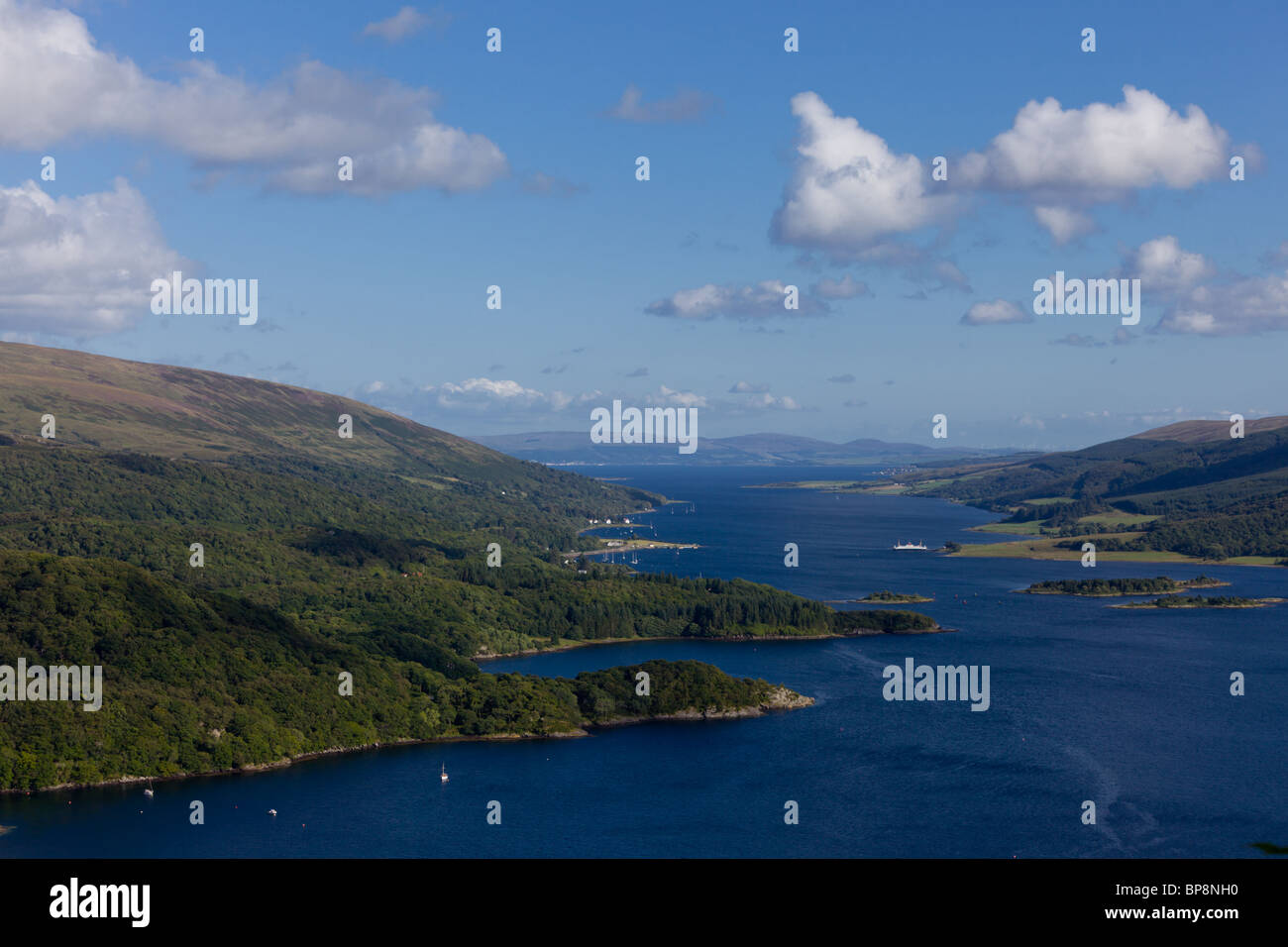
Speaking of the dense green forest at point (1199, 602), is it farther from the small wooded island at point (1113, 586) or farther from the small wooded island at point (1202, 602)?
the small wooded island at point (1113, 586)

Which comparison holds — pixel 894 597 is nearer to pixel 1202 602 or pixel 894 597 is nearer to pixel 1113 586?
pixel 1113 586

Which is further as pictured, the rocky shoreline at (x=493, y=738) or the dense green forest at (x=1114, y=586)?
the dense green forest at (x=1114, y=586)

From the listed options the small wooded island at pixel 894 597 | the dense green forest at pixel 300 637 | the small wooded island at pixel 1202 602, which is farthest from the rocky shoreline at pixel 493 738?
the small wooded island at pixel 1202 602

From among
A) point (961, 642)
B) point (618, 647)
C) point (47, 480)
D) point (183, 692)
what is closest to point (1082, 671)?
point (961, 642)

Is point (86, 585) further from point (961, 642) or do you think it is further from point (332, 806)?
point (961, 642)

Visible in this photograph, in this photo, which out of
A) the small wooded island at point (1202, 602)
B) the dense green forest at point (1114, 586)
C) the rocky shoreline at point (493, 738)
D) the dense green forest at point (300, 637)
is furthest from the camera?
the dense green forest at point (1114, 586)

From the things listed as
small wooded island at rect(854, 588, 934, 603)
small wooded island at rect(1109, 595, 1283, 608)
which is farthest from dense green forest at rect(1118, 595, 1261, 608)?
small wooded island at rect(854, 588, 934, 603)

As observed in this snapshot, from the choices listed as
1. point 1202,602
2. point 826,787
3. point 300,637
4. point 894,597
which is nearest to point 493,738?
point 300,637
